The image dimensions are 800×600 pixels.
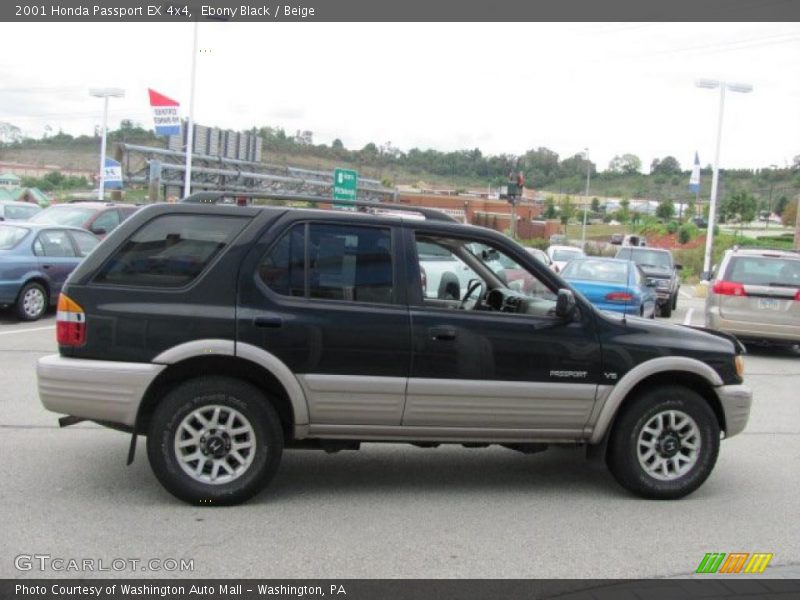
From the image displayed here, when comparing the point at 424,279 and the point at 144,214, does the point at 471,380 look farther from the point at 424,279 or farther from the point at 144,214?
the point at 144,214

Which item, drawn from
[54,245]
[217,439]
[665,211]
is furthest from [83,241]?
[665,211]

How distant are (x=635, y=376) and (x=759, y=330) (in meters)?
8.75

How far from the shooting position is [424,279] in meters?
5.57

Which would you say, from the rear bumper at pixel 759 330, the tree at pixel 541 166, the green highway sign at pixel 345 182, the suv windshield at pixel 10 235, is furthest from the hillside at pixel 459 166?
the suv windshield at pixel 10 235

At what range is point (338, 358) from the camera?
5117 mm

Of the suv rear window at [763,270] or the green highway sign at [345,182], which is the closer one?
the suv rear window at [763,270]

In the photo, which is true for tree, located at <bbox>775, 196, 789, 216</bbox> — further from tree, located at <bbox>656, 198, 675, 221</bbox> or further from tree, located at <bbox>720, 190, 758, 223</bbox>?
tree, located at <bbox>720, 190, 758, 223</bbox>

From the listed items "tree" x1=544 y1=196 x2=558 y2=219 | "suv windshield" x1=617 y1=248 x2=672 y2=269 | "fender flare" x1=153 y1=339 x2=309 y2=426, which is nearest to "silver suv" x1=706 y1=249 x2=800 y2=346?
"suv windshield" x1=617 y1=248 x2=672 y2=269

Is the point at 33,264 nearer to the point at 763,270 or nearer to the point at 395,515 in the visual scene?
the point at 395,515

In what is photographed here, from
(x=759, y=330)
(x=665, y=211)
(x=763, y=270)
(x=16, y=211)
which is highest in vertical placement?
(x=665, y=211)

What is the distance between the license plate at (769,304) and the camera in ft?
43.0

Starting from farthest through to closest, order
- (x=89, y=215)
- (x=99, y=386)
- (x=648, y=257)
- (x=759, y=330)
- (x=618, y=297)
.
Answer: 1. (x=648, y=257)
2. (x=89, y=215)
3. (x=618, y=297)
4. (x=759, y=330)
5. (x=99, y=386)

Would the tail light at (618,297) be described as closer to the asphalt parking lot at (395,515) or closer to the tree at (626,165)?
the asphalt parking lot at (395,515)

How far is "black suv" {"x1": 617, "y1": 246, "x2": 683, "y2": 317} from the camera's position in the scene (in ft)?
65.9
